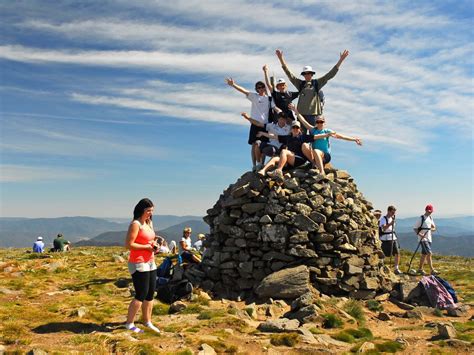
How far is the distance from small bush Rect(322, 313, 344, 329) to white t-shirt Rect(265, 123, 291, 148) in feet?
22.0

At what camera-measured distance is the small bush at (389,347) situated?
360 inches

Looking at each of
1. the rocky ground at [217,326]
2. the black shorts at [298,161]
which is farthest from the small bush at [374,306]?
the black shorts at [298,161]

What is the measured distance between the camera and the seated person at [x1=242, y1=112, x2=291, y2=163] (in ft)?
49.7

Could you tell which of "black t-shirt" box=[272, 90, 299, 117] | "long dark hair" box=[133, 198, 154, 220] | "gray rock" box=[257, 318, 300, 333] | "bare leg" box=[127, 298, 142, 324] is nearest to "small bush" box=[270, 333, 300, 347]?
"gray rock" box=[257, 318, 300, 333]

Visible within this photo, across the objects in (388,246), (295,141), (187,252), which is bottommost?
(187,252)

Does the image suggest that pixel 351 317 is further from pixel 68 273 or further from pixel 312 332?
pixel 68 273

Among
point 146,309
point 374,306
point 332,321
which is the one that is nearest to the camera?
point 146,309

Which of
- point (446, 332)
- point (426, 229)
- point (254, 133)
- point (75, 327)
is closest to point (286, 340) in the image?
point (446, 332)

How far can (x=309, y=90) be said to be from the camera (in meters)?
15.6

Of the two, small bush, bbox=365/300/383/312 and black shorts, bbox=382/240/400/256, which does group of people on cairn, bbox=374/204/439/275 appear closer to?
black shorts, bbox=382/240/400/256

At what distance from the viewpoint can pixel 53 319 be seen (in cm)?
1113

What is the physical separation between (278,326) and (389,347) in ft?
8.70

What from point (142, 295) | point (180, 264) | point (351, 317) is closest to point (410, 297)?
point (351, 317)

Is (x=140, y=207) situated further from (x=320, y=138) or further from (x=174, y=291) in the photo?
(x=320, y=138)
